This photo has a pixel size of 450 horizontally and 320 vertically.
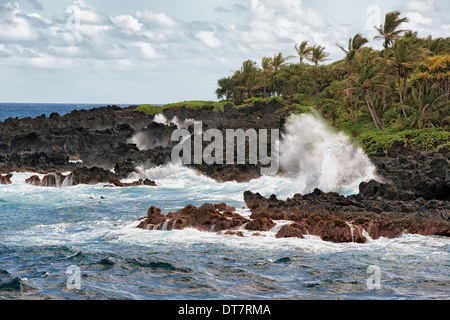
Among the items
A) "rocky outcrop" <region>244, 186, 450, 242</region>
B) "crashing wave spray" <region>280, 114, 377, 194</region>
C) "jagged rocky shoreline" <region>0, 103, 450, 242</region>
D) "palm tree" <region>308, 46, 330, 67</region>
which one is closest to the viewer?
"rocky outcrop" <region>244, 186, 450, 242</region>

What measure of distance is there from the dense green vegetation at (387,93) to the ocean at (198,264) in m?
19.5

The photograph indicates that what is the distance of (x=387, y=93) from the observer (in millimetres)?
50250

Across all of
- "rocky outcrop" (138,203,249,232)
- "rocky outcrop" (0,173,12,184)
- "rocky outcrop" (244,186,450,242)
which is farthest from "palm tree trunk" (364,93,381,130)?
"rocky outcrop" (138,203,249,232)

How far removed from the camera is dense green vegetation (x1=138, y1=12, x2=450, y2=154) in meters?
37.7

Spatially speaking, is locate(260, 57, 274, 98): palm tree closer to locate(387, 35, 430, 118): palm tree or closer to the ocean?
locate(387, 35, 430, 118): palm tree

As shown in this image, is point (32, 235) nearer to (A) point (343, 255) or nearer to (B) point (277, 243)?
(B) point (277, 243)

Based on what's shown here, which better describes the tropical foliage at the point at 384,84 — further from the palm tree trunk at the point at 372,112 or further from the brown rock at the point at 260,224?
the brown rock at the point at 260,224

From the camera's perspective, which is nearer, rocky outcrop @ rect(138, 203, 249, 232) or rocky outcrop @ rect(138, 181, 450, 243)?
rocky outcrop @ rect(138, 181, 450, 243)

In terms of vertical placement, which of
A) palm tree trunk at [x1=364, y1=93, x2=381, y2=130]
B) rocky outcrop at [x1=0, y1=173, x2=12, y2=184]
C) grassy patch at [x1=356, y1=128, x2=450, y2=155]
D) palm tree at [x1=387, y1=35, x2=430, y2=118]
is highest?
palm tree at [x1=387, y1=35, x2=430, y2=118]

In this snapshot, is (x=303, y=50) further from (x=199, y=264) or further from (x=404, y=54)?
(x=199, y=264)

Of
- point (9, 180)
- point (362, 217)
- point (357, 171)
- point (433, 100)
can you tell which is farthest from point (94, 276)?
point (433, 100)

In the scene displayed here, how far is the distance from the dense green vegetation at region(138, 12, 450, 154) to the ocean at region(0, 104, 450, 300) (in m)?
19.5

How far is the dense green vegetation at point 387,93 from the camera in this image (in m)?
37.7
